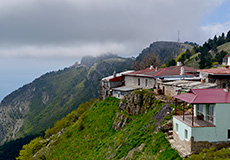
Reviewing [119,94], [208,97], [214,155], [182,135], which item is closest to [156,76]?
[119,94]

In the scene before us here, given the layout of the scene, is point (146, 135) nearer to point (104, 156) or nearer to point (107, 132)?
point (104, 156)

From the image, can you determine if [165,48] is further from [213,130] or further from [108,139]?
[213,130]

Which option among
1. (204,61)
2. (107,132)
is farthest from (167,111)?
(204,61)

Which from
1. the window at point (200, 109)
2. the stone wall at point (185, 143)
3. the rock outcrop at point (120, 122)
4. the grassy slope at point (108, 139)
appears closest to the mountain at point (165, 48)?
the grassy slope at point (108, 139)

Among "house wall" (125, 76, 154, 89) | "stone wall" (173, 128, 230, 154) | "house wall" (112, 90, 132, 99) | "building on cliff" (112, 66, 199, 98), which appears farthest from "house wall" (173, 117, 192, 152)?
"house wall" (112, 90, 132, 99)

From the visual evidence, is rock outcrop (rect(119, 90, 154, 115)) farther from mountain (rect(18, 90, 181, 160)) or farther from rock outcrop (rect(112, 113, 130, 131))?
rock outcrop (rect(112, 113, 130, 131))

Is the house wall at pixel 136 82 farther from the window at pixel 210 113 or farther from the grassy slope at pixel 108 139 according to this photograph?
the window at pixel 210 113

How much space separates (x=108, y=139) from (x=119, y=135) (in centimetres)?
330

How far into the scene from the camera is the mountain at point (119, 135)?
15781mm

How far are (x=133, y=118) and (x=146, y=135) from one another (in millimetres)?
9293

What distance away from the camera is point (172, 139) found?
1492 cm

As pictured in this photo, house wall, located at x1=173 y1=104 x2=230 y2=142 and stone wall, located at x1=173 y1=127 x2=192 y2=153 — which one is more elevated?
house wall, located at x1=173 y1=104 x2=230 y2=142

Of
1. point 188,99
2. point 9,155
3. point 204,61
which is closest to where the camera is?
point 188,99

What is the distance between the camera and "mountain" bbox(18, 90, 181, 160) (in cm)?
1578
